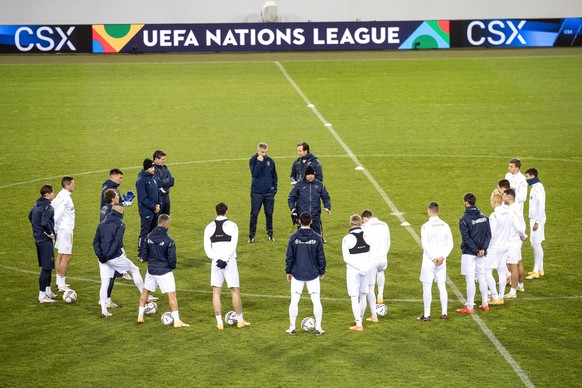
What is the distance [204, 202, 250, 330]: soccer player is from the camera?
16.3 metres

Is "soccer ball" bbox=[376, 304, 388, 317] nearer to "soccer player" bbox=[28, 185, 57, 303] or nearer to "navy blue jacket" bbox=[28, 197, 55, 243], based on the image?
"soccer player" bbox=[28, 185, 57, 303]

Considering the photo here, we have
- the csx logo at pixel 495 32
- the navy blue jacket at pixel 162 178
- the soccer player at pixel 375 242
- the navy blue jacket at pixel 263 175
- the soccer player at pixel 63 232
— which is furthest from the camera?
the csx logo at pixel 495 32

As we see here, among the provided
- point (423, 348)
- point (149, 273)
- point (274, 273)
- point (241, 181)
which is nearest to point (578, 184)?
point (241, 181)

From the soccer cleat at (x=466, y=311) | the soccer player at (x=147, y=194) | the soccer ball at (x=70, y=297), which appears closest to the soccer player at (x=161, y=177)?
the soccer player at (x=147, y=194)

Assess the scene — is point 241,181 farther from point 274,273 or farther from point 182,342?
point 182,342

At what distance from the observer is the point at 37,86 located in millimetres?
41344

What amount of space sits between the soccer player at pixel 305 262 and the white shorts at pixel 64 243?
465cm

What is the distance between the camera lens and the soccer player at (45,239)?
696 inches

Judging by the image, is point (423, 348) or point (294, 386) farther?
point (423, 348)

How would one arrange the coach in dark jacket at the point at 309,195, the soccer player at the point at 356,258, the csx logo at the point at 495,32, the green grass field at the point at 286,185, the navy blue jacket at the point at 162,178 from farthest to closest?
the csx logo at the point at 495,32
the navy blue jacket at the point at 162,178
the coach in dark jacket at the point at 309,195
the soccer player at the point at 356,258
the green grass field at the point at 286,185

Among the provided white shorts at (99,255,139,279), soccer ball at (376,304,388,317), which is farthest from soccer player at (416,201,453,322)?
white shorts at (99,255,139,279)

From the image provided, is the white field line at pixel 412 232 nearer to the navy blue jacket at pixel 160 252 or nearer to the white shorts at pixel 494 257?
the white shorts at pixel 494 257

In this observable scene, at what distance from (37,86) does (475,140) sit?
19048 millimetres

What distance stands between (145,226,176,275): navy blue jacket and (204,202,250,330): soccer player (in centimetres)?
60
